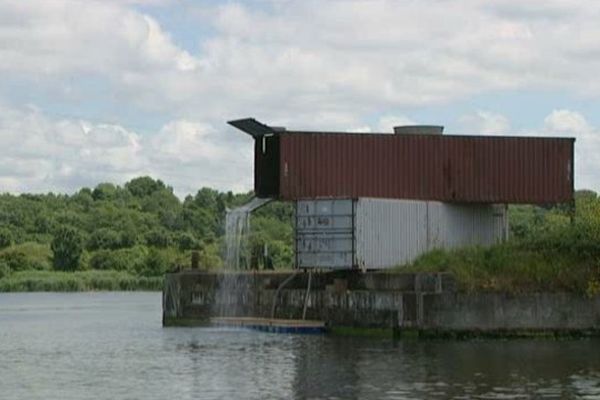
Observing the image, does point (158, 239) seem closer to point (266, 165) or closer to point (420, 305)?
point (266, 165)

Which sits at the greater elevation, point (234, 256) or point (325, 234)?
point (325, 234)

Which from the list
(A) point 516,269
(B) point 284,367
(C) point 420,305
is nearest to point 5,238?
(C) point 420,305

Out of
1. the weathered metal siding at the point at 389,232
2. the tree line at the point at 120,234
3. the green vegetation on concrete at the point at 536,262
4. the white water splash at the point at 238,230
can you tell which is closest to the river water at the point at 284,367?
the green vegetation on concrete at the point at 536,262

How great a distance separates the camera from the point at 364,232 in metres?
58.0

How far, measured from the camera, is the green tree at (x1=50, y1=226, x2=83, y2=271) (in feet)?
466

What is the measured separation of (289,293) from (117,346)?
8.43 m

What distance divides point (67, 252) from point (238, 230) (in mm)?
82780

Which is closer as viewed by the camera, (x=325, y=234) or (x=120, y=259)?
(x=325, y=234)

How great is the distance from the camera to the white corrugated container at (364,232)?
57.7m

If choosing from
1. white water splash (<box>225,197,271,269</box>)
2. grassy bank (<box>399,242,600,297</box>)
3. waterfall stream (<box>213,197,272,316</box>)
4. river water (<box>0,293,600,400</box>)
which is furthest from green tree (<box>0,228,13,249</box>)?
grassy bank (<box>399,242,600,297</box>)

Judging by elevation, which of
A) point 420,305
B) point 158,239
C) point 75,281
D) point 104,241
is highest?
point 158,239

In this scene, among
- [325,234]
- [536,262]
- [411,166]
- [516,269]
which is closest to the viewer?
[516,269]

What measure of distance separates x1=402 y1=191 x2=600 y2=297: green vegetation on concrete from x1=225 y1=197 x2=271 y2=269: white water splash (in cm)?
969

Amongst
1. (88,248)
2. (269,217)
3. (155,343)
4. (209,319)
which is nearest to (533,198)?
(209,319)
